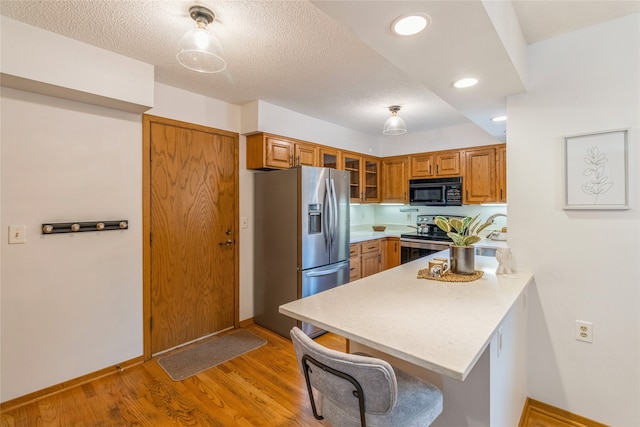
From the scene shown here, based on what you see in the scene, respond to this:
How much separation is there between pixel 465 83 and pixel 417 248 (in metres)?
2.59

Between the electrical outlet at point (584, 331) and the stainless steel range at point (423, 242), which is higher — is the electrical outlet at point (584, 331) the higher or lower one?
the lower one

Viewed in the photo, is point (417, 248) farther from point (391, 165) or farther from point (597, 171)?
point (597, 171)

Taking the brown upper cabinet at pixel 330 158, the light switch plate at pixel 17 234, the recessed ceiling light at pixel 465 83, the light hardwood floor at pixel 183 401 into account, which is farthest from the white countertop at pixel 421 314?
the brown upper cabinet at pixel 330 158

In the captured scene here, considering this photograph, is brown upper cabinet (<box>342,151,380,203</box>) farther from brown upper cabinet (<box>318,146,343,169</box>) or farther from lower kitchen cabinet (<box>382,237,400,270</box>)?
lower kitchen cabinet (<box>382,237,400,270</box>)

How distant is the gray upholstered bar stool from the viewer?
0.91 metres

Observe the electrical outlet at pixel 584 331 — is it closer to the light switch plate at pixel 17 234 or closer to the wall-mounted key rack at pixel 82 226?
the wall-mounted key rack at pixel 82 226

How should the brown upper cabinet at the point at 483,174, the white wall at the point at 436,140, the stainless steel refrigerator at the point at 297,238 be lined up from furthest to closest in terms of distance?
the white wall at the point at 436,140 < the brown upper cabinet at the point at 483,174 < the stainless steel refrigerator at the point at 297,238

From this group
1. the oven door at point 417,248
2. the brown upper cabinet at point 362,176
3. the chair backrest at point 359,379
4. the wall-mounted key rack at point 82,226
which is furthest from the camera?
the brown upper cabinet at point 362,176

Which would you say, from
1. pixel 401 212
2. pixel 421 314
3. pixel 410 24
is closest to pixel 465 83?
pixel 410 24

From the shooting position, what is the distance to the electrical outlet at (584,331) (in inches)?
69.3

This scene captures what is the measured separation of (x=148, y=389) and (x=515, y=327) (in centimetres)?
248

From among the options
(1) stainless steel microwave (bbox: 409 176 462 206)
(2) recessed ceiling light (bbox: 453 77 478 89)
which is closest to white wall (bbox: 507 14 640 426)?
(2) recessed ceiling light (bbox: 453 77 478 89)

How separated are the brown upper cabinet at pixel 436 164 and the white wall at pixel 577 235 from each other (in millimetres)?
2145

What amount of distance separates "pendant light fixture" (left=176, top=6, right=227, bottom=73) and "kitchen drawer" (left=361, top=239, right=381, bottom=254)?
2847mm
